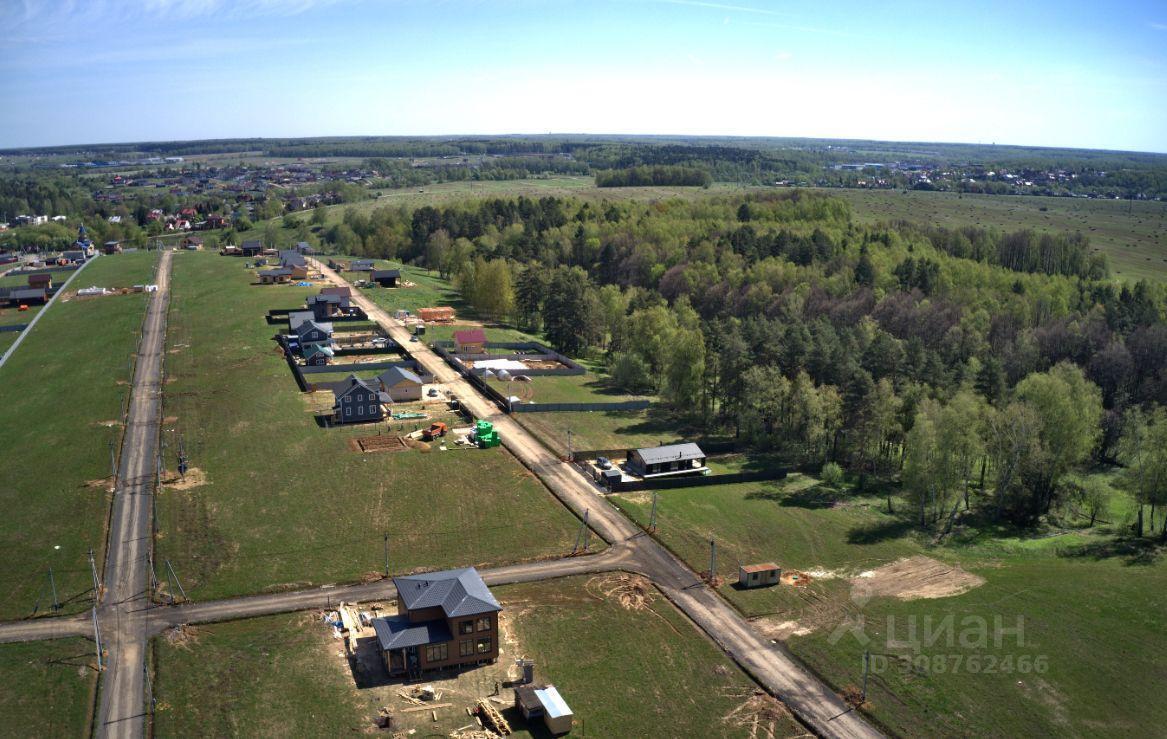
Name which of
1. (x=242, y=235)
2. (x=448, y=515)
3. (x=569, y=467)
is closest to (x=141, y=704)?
(x=448, y=515)

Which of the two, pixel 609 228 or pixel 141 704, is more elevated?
pixel 609 228

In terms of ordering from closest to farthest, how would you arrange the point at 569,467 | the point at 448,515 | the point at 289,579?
the point at 289,579 < the point at 448,515 < the point at 569,467

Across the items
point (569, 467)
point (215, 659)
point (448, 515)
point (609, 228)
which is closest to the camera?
point (215, 659)

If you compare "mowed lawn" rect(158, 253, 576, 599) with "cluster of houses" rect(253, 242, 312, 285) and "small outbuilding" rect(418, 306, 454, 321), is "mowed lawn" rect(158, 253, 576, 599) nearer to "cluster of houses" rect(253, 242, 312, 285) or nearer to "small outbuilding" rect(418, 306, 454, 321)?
"small outbuilding" rect(418, 306, 454, 321)

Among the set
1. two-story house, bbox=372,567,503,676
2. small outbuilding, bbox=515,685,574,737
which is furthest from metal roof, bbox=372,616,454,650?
small outbuilding, bbox=515,685,574,737

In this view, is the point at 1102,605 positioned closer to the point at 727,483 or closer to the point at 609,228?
the point at 727,483

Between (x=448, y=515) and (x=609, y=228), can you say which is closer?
(x=448, y=515)

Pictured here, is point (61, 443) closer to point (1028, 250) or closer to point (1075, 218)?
point (1028, 250)
